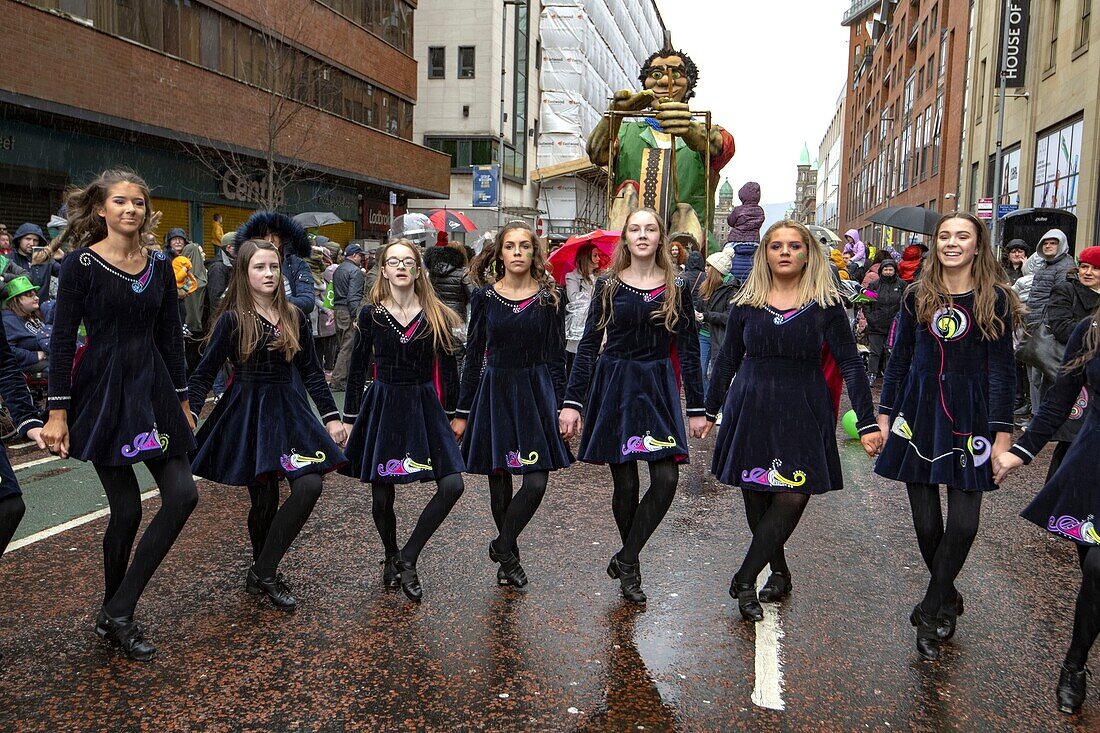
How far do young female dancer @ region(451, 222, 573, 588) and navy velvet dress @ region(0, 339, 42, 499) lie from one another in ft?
6.71

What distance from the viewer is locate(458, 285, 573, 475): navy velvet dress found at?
518 centimetres

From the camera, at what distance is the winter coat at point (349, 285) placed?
1381 centimetres

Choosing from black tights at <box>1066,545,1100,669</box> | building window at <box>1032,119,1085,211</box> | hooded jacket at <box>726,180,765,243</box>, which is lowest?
black tights at <box>1066,545,1100,669</box>

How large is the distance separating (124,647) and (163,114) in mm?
19119

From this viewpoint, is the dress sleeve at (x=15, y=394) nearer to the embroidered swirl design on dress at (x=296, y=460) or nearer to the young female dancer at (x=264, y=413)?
the young female dancer at (x=264, y=413)

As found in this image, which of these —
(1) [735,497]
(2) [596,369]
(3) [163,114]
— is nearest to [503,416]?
(2) [596,369]

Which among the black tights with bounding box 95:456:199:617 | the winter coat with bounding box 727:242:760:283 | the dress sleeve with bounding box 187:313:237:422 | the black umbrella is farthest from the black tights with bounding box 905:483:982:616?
the black umbrella

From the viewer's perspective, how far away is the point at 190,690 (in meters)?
3.87

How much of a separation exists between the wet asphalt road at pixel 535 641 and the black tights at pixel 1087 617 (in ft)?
0.72

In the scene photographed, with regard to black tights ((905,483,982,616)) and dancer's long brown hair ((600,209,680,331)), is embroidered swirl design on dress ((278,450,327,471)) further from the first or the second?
black tights ((905,483,982,616))

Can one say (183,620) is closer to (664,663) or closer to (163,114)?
(664,663)

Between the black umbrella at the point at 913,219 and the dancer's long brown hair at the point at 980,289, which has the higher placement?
the black umbrella at the point at 913,219

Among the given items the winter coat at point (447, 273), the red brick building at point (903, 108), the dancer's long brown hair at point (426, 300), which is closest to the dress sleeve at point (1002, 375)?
the dancer's long brown hair at point (426, 300)

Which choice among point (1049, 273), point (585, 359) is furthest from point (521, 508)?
point (1049, 273)
